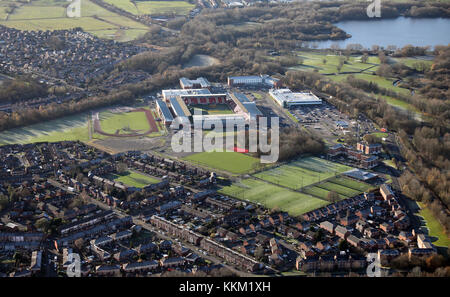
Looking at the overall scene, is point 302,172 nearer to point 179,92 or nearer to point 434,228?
point 434,228

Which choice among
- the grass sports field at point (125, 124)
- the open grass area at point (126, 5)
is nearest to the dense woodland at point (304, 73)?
the grass sports field at point (125, 124)

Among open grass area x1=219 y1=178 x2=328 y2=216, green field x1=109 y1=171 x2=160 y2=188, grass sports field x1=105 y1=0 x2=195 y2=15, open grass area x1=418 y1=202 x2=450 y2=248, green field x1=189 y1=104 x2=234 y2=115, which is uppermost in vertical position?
grass sports field x1=105 y1=0 x2=195 y2=15

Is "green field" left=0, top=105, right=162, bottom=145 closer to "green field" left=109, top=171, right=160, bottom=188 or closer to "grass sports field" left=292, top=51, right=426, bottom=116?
"green field" left=109, top=171, right=160, bottom=188

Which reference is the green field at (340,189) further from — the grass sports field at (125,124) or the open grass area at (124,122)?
Result: the open grass area at (124,122)

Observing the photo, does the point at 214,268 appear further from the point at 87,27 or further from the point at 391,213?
the point at 87,27

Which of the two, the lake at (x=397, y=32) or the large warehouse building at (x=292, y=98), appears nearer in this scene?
the large warehouse building at (x=292, y=98)

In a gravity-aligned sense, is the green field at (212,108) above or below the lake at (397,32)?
below

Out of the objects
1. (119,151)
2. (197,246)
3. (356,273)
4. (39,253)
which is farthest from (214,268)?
(119,151)

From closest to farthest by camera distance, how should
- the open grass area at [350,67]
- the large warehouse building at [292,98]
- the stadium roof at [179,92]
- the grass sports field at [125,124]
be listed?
the grass sports field at [125,124]
the large warehouse building at [292,98]
the stadium roof at [179,92]
the open grass area at [350,67]

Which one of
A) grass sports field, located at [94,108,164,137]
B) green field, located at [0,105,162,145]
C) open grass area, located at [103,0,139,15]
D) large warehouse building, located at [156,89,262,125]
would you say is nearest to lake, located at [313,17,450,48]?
large warehouse building, located at [156,89,262,125]
